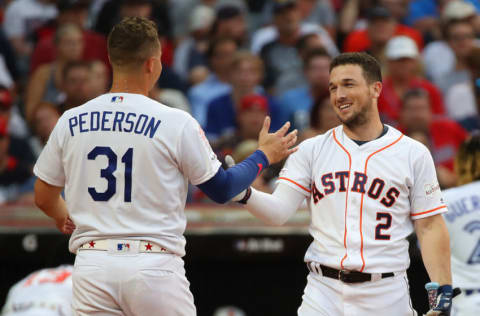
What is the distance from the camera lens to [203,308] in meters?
6.72

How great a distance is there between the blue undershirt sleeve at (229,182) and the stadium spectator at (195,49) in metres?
5.82

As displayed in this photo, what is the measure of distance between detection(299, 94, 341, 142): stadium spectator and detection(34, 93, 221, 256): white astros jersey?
3.80m

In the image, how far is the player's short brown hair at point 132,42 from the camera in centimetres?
377

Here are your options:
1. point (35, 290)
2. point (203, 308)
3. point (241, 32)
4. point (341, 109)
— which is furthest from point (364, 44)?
point (35, 290)

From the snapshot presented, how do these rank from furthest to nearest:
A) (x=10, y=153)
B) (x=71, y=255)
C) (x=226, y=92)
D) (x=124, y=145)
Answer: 1. (x=226, y=92)
2. (x=10, y=153)
3. (x=71, y=255)
4. (x=124, y=145)

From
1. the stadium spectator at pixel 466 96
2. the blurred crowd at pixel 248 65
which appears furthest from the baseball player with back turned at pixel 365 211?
the stadium spectator at pixel 466 96

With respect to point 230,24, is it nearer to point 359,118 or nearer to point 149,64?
point 359,118

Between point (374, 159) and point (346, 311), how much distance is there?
0.78 metres

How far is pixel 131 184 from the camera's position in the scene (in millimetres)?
3666

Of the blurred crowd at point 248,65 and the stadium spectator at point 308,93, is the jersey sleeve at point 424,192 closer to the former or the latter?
the blurred crowd at point 248,65

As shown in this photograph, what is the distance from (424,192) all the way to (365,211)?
31 cm

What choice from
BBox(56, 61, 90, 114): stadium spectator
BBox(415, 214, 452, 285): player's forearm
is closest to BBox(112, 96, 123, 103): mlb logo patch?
BBox(415, 214, 452, 285): player's forearm

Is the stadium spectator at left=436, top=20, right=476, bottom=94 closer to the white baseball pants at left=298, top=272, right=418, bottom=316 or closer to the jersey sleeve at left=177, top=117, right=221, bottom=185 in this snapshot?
the white baseball pants at left=298, top=272, right=418, bottom=316

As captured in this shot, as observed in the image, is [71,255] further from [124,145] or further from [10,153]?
[124,145]
